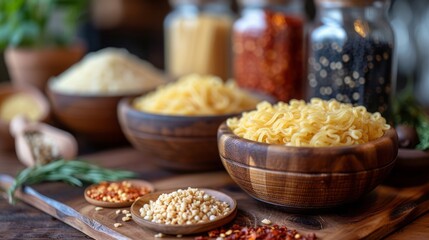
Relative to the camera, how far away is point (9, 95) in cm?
174

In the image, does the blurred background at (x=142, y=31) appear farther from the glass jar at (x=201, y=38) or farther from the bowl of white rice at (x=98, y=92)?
the bowl of white rice at (x=98, y=92)

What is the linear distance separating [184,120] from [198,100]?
10 centimetres

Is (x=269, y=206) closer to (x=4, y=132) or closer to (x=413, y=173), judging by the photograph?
(x=413, y=173)

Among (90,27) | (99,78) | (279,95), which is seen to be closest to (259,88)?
(279,95)

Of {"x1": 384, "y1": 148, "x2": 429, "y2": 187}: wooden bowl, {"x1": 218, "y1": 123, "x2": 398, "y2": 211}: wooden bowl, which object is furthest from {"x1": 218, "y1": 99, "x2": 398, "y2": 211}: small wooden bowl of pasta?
{"x1": 384, "y1": 148, "x2": 429, "y2": 187}: wooden bowl

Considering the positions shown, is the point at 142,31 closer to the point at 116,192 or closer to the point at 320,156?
the point at 116,192

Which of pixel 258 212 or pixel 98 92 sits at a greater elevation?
pixel 98 92

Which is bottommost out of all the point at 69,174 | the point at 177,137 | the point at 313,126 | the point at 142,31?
the point at 142,31

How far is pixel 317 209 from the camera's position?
103 cm

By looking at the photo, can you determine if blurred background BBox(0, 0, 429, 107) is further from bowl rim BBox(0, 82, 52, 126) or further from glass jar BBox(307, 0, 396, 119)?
glass jar BBox(307, 0, 396, 119)

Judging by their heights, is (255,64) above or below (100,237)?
above

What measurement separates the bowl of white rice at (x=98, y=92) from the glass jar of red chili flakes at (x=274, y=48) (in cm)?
32

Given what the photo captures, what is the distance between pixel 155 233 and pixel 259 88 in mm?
772

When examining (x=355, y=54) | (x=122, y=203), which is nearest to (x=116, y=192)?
(x=122, y=203)
